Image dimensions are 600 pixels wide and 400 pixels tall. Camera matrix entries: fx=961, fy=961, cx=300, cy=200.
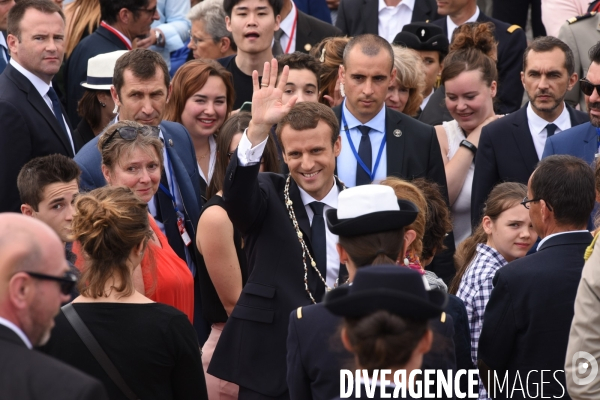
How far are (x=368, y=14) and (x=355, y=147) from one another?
135 inches

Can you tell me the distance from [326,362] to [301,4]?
23.1ft

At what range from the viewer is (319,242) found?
5.09 m

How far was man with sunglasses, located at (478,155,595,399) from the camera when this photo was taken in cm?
447

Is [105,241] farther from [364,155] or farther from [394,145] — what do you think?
[394,145]

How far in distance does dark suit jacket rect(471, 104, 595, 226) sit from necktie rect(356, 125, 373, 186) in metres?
0.98

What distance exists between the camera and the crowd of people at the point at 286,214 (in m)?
3.35

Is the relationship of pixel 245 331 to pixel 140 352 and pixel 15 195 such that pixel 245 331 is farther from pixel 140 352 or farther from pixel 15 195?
pixel 15 195

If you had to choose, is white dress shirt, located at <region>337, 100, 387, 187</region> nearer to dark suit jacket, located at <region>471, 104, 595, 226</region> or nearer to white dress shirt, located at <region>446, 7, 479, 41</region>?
dark suit jacket, located at <region>471, 104, 595, 226</region>

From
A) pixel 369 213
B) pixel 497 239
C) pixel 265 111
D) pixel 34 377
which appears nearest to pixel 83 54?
pixel 265 111

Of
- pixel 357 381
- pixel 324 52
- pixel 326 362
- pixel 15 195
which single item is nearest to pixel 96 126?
pixel 15 195

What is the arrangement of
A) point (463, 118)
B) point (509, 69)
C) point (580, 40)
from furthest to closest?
point (509, 69), point (580, 40), point (463, 118)

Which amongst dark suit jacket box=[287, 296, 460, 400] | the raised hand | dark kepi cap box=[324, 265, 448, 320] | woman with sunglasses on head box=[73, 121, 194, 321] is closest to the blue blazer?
the raised hand

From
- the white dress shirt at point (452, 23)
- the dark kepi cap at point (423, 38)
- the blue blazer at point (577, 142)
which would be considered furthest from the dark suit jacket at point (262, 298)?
the white dress shirt at point (452, 23)

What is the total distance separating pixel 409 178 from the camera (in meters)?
6.33
